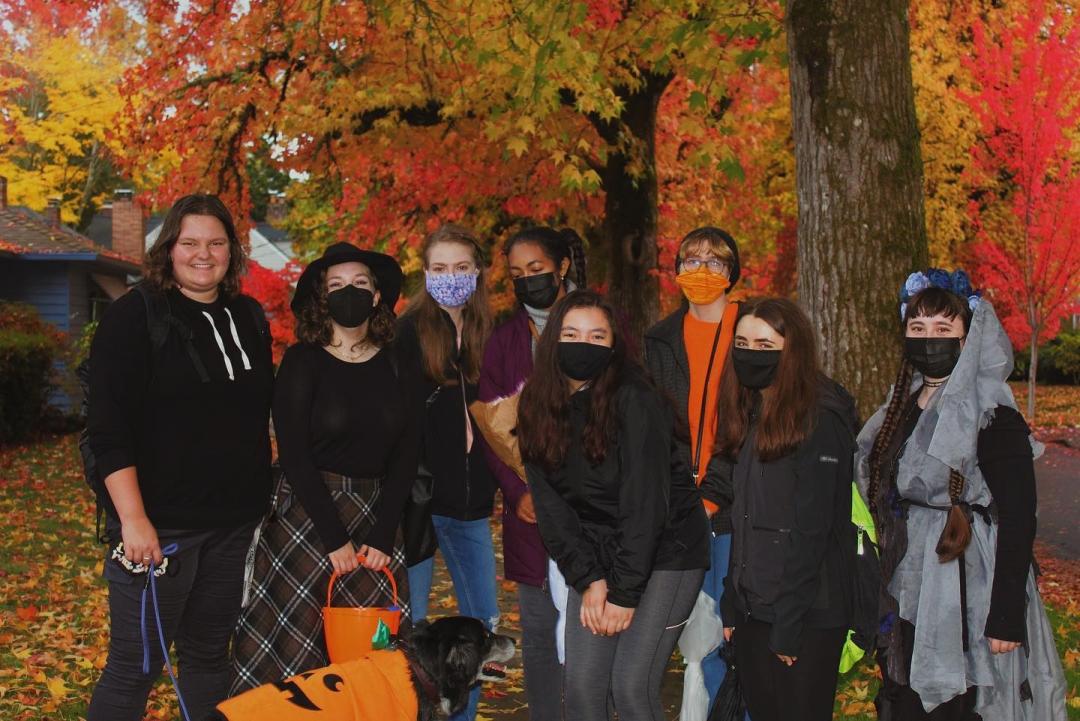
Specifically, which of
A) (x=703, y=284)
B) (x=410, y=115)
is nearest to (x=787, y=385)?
(x=703, y=284)

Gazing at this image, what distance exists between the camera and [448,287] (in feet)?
16.2

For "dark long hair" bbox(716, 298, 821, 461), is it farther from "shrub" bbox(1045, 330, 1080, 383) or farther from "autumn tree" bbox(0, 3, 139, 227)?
"autumn tree" bbox(0, 3, 139, 227)

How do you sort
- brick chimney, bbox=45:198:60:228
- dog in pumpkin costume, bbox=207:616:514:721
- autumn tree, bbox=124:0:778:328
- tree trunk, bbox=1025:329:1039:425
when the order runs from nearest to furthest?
1. dog in pumpkin costume, bbox=207:616:514:721
2. autumn tree, bbox=124:0:778:328
3. tree trunk, bbox=1025:329:1039:425
4. brick chimney, bbox=45:198:60:228

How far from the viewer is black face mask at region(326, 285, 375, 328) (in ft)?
14.5

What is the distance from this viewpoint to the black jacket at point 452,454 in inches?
192

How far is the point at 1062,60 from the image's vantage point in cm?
1698

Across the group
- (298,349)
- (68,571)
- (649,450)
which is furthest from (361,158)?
(649,450)

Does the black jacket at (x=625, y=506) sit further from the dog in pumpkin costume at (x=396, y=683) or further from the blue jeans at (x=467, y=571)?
the blue jeans at (x=467, y=571)

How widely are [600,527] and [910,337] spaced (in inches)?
56.2

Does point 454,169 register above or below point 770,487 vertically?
above

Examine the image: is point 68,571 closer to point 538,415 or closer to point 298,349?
point 298,349

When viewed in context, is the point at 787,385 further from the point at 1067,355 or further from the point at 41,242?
the point at 1067,355

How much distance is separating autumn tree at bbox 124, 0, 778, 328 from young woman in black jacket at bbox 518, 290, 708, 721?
7907 millimetres

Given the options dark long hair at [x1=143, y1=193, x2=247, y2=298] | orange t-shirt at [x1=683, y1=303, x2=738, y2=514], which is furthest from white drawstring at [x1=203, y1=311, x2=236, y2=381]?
orange t-shirt at [x1=683, y1=303, x2=738, y2=514]
